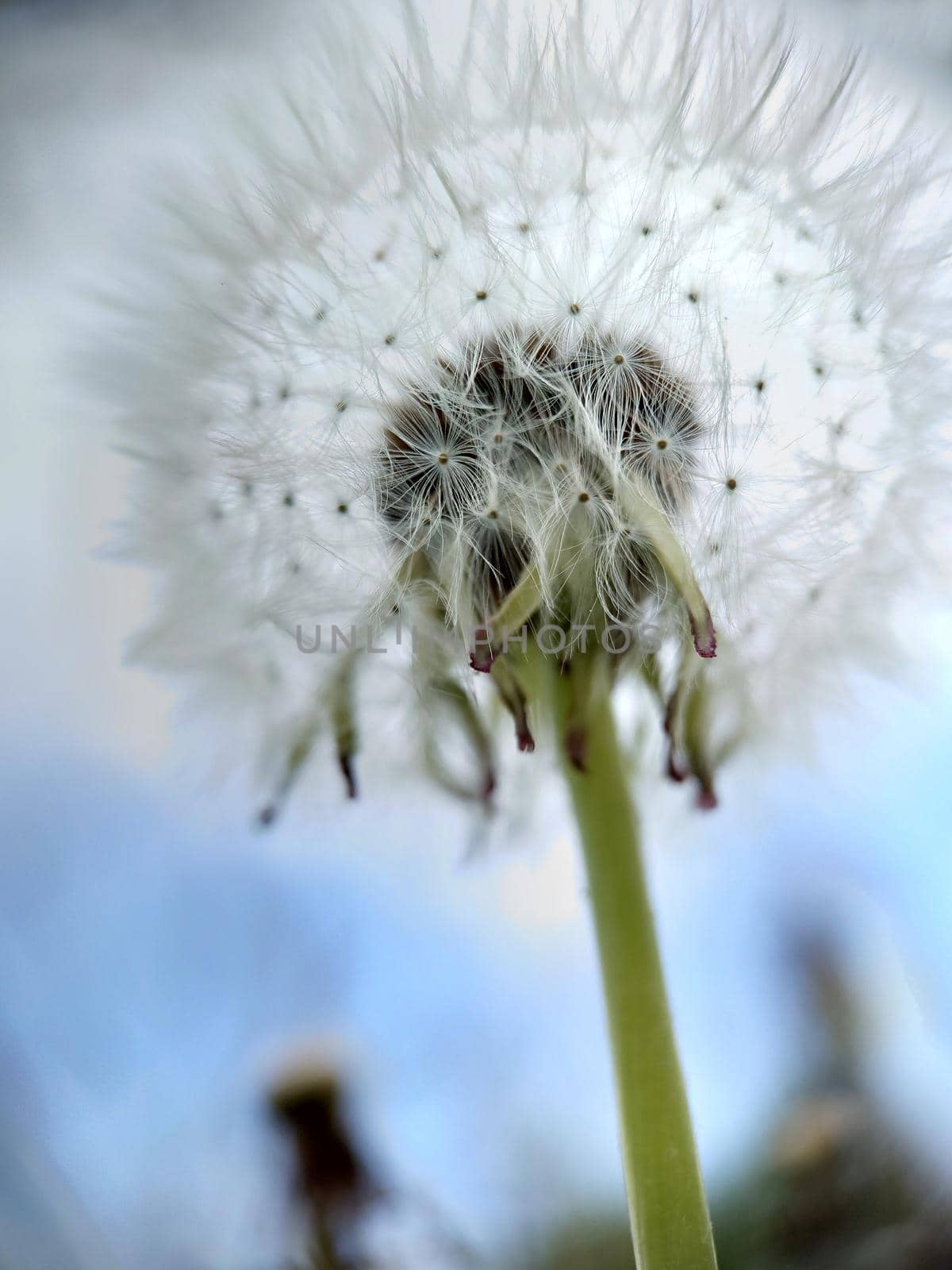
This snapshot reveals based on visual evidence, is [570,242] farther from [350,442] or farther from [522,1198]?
[522,1198]

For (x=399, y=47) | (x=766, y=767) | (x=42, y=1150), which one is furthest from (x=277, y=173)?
(x=42, y=1150)

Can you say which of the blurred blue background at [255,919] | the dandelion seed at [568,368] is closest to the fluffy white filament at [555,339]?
the dandelion seed at [568,368]

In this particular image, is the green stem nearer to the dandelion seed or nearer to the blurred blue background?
the dandelion seed

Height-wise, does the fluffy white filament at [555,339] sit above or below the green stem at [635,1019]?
above

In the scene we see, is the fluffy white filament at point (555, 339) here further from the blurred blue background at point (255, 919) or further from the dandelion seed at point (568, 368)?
the blurred blue background at point (255, 919)

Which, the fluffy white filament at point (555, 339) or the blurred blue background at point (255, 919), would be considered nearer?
the fluffy white filament at point (555, 339)

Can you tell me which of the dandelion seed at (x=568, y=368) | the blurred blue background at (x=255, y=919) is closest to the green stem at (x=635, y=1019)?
the dandelion seed at (x=568, y=368)

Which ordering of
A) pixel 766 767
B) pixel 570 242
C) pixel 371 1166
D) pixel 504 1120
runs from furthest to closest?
pixel 504 1120, pixel 371 1166, pixel 766 767, pixel 570 242

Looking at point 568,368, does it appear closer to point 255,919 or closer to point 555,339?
point 555,339
